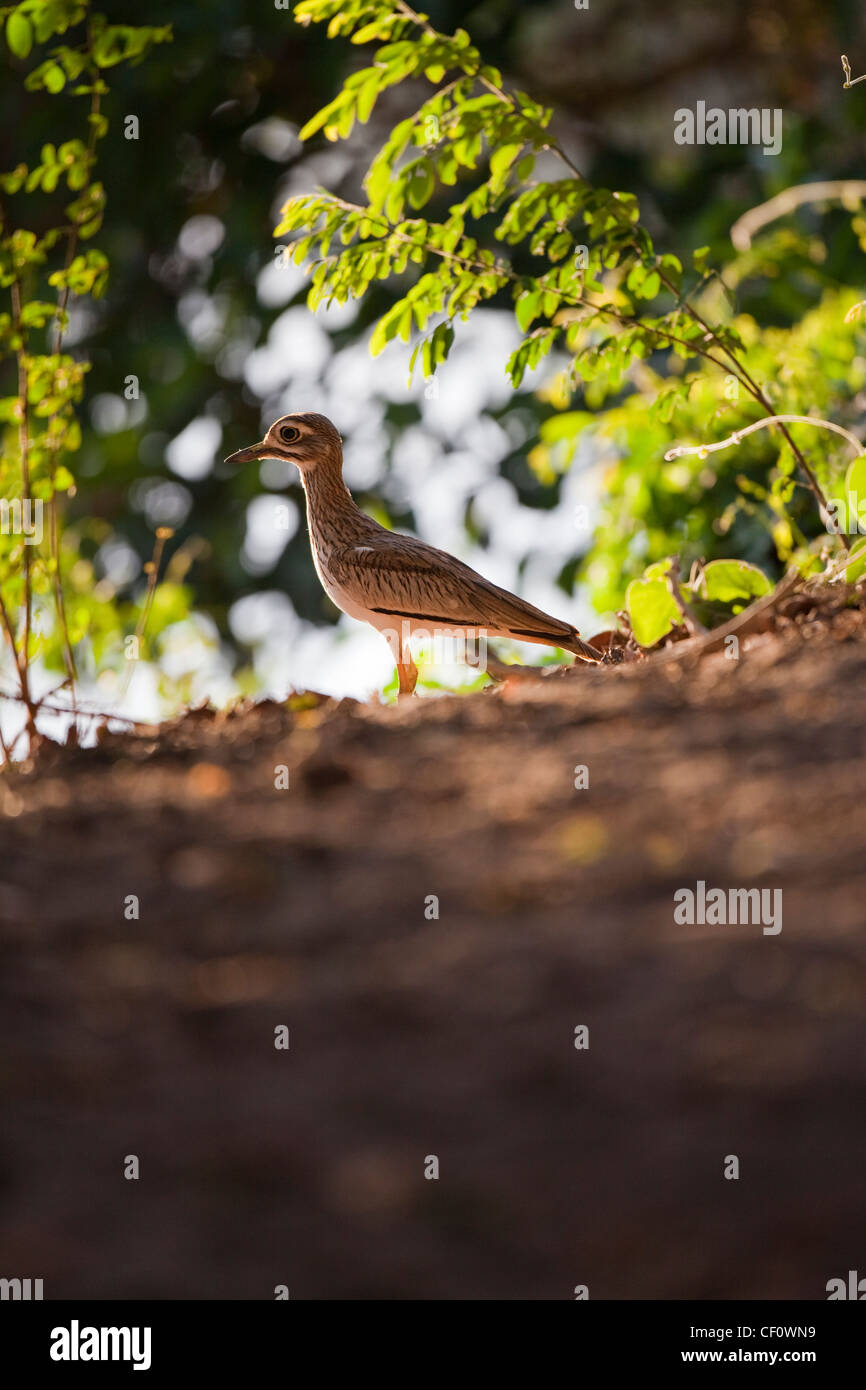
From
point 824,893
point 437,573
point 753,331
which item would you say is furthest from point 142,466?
point 824,893

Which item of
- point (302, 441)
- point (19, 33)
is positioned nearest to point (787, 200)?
point (302, 441)

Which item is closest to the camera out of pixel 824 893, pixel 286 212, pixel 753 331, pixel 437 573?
pixel 824 893

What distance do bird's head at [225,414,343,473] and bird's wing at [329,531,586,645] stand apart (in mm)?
423

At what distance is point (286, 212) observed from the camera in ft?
15.0

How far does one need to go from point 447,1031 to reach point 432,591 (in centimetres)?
313

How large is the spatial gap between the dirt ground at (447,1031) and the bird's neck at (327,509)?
2.60 m

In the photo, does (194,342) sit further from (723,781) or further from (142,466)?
(723,781)

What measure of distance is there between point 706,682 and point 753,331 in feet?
19.1

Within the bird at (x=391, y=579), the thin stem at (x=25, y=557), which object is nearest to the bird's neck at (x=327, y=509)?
the bird at (x=391, y=579)

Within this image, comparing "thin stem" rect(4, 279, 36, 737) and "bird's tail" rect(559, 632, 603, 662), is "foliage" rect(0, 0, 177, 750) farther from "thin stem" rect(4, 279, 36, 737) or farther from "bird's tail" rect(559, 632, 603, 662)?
"bird's tail" rect(559, 632, 603, 662)

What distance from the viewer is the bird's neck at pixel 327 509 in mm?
5422

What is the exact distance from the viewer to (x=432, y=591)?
5000 mm

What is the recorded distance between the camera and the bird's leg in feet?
16.0

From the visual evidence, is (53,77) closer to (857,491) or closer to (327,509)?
(327,509)
